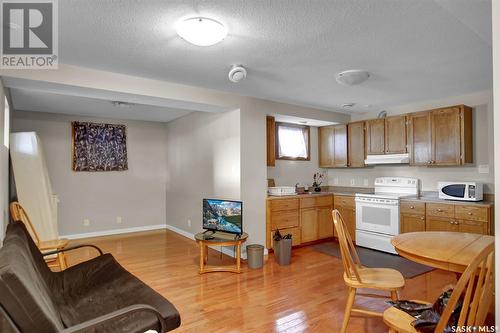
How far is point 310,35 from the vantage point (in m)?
2.33

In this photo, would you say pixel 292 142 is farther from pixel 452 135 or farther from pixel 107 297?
pixel 107 297

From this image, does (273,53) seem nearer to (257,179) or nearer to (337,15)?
(337,15)

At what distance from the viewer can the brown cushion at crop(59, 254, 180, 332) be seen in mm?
1650

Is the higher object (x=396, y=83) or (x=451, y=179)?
(x=396, y=83)

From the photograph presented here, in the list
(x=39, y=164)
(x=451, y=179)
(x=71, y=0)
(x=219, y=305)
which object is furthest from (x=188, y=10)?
(x=451, y=179)

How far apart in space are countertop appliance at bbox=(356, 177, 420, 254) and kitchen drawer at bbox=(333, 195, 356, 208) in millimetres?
182

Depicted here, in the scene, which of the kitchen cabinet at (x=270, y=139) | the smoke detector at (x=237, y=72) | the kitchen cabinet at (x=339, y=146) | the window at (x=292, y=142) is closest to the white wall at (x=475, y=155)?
the kitchen cabinet at (x=339, y=146)

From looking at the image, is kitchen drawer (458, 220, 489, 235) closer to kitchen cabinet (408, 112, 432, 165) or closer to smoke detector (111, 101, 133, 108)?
kitchen cabinet (408, 112, 432, 165)

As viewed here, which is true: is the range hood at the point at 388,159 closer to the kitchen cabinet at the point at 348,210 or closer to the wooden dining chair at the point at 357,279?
the kitchen cabinet at the point at 348,210

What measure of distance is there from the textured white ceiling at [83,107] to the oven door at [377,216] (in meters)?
3.49

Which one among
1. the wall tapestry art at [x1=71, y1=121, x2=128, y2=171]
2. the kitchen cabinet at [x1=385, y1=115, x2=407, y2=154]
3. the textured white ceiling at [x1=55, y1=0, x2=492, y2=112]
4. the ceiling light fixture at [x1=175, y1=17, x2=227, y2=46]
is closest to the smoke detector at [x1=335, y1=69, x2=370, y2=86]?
the textured white ceiling at [x1=55, y1=0, x2=492, y2=112]

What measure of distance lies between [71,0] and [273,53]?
1581mm

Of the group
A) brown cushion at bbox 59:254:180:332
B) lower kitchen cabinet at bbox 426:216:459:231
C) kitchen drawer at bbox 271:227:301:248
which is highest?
lower kitchen cabinet at bbox 426:216:459:231

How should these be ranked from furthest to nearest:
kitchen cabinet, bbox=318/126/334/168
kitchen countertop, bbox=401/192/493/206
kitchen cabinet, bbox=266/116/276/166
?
kitchen cabinet, bbox=318/126/334/168
kitchen cabinet, bbox=266/116/276/166
kitchen countertop, bbox=401/192/493/206
